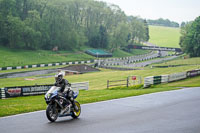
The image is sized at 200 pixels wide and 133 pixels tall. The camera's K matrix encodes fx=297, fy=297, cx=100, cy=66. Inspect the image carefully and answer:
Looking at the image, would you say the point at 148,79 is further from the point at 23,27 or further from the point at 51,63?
the point at 23,27

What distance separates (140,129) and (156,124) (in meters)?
1.26

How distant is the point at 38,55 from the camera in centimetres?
8544

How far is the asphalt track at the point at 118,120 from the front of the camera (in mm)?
11429

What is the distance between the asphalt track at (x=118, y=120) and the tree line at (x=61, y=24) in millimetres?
73988

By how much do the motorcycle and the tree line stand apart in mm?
76013

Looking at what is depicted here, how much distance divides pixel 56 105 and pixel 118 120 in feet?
9.51

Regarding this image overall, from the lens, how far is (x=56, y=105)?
12.3 metres

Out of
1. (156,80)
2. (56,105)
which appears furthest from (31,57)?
(56,105)

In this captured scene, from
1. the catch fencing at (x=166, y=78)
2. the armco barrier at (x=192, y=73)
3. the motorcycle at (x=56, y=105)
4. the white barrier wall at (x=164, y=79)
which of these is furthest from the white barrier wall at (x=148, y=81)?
the motorcycle at (x=56, y=105)

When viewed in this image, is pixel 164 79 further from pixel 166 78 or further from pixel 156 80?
pixel 156 80

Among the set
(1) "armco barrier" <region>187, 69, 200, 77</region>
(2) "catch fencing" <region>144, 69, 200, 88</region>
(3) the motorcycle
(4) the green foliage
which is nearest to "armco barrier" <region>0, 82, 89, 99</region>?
(2) "catch fencing" <region>144, 69, 200, 88</region>

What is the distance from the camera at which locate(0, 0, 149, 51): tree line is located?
87438 millimetres

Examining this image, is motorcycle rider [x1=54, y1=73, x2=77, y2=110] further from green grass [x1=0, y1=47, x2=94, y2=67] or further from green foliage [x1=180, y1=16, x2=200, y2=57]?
green foliage [x1=180, y1=16, x2=200, y2=57]

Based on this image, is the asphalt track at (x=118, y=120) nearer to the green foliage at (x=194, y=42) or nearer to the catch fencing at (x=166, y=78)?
the catch fencing at (x=166, y=78)
